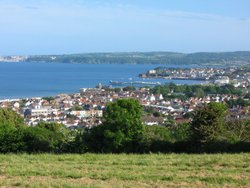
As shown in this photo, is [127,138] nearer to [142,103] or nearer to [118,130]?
[118,130]

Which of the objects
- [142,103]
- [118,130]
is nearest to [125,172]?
[118,130]

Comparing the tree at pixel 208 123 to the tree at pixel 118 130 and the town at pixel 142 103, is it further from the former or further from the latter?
the town at pixel 142 103

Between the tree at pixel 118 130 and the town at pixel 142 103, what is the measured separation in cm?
2177

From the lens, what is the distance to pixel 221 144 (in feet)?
53.2

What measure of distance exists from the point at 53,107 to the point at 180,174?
5436 cm

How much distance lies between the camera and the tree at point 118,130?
17.7 m

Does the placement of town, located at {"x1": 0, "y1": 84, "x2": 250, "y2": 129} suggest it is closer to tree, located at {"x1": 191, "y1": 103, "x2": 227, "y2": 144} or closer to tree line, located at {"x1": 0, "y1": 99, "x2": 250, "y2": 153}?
tree line, located at {"x1": 0, "y1": 99, "x2": 250, "y2": 153}

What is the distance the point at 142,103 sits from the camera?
63.5 m

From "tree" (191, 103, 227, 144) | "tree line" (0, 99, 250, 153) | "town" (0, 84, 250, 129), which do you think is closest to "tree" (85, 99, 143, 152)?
"tree line" (0, 99, 250, 153)

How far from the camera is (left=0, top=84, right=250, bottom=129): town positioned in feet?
157

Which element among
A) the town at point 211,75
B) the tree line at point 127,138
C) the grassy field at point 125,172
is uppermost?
the grassy field at point 125,172

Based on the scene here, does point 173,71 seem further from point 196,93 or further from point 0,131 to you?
point 0,131

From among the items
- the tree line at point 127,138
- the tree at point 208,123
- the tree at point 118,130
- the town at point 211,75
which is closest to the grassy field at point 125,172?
the tree line at point 127,138

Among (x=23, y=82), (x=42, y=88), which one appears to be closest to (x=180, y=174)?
(x=42, y=88)
